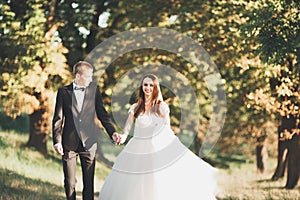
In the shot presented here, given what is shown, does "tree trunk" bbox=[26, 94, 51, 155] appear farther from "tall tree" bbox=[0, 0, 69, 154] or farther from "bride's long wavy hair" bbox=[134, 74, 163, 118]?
"bride's long wavy hair" bbox=[134, 74, 163, 118]

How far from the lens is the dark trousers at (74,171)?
9.61 metres

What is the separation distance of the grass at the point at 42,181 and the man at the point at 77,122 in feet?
10.9

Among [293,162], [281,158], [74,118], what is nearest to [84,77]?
[74,118]

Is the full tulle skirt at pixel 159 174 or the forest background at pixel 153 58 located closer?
the full tulle skirt at pixel 159 174

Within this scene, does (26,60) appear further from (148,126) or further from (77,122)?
(77,122)

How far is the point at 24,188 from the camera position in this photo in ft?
46.9

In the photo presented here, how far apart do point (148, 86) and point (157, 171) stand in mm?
1433

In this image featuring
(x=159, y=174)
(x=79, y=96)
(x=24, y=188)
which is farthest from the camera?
(x=24, y=188)

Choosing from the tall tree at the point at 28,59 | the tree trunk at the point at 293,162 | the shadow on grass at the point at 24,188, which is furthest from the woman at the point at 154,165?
the tree trunk at the point at 293,162

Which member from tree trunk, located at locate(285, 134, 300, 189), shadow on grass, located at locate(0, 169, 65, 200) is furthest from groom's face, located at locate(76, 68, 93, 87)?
tree trunk, located at locate(285, 134, 300, 189)

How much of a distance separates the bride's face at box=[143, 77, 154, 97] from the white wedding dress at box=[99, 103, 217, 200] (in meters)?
0.33

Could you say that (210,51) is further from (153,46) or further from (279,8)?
(279,8)

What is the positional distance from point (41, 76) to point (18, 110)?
4.86ft

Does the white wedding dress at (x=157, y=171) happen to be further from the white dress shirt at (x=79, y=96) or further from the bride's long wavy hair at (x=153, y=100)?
the white dress shirt at (x=79, y=96)
